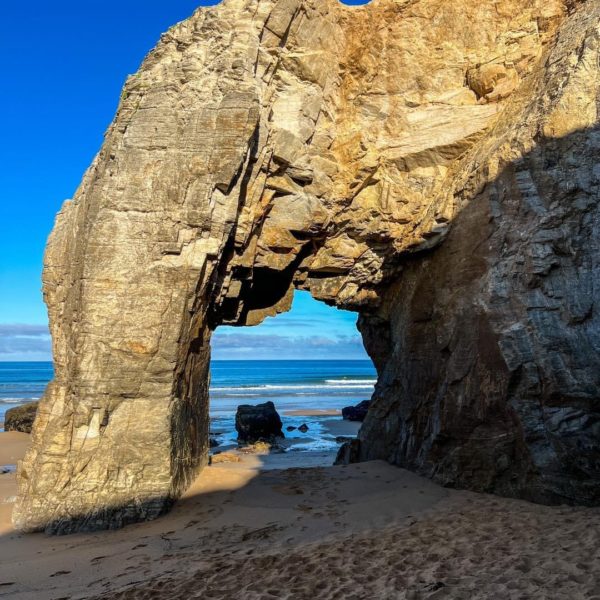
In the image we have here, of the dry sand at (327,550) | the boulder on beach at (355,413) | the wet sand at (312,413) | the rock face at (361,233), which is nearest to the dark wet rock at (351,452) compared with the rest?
the rock face at (361,233)

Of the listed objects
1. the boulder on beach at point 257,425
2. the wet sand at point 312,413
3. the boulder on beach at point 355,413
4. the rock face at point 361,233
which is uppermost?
the rock face at point 361,233

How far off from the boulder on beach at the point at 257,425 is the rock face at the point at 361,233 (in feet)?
25.8

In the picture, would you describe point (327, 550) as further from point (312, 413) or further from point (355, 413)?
point (312, 413)

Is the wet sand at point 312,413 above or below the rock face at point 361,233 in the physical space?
below

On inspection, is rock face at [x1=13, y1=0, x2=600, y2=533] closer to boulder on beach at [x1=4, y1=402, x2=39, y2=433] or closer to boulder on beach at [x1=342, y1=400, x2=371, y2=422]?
boulder on beach at [x1=4, y1=402, x2=39, y2=433]

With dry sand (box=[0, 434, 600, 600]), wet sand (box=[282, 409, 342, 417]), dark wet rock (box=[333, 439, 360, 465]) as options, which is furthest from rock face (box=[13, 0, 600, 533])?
wet sand (box=[282, 409, 342, 417])

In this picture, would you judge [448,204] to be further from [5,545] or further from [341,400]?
[341,400]

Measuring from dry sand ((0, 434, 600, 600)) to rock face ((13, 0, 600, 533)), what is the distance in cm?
73

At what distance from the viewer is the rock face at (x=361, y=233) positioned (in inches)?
315

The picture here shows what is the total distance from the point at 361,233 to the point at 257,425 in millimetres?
10152

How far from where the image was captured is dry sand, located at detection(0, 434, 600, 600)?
5.11 meters

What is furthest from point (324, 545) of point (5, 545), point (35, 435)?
point (35, 435)

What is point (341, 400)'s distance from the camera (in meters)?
40.6

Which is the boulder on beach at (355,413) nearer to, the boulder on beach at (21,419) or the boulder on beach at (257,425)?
the boulder on beach at (257,425)
